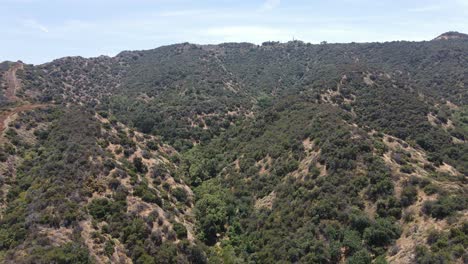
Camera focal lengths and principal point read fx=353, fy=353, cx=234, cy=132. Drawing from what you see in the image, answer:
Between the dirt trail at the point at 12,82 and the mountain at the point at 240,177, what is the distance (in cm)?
81

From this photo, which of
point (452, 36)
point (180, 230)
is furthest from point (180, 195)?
point (452, 36)

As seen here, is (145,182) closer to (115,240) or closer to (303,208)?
(115,240)

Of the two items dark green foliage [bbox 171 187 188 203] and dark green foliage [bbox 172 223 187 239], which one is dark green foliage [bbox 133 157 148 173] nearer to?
dark green foliage [bbox 171 187 188 203]

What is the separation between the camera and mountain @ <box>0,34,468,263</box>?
3731 centimetres

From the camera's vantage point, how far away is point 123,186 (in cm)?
4966

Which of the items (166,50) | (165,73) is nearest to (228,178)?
(165,73)

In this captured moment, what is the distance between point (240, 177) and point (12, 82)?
8163 cm

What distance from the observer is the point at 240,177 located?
6188cm

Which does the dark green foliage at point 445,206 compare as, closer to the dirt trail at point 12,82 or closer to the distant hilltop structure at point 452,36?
the dirt trail at point 12,82

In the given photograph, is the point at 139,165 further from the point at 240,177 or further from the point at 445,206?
the point at 445,206

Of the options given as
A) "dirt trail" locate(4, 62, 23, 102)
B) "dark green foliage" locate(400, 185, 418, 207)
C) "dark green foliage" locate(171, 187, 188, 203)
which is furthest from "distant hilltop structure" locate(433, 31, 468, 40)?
"dirt trail" locate(4, 62, 23, 102)

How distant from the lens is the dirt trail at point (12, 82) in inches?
3642

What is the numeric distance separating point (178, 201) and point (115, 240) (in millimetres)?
15710

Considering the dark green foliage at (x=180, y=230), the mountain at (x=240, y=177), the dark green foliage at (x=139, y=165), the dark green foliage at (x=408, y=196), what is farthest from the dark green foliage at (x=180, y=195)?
the dark green foliage at (x=408, y=196)
